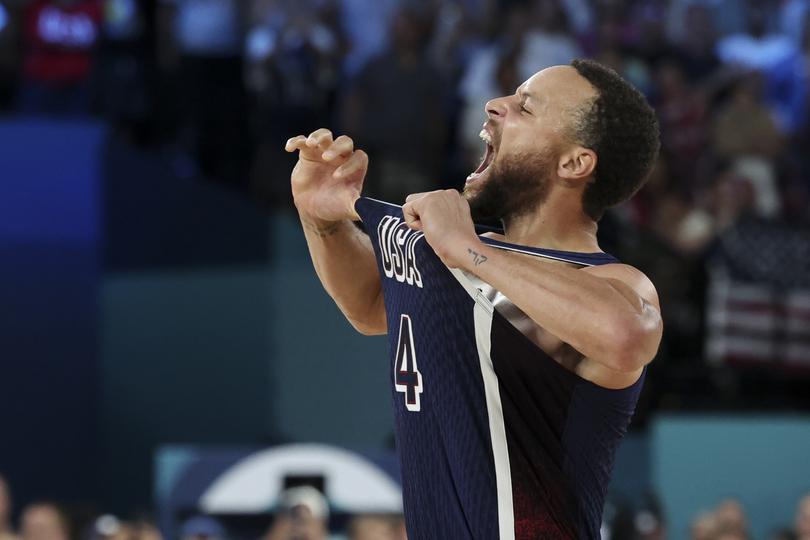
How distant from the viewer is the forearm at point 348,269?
3691mm

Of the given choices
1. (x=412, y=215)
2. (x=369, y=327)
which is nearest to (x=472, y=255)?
(x=412, y=215)

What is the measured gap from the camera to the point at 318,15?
11938 millimetres

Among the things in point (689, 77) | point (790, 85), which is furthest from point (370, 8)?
point (790, 85)

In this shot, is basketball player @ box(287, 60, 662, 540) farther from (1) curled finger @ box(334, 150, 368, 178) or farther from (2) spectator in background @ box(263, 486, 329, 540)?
(2) spectator in background @ box(263, 486, 329, 540)

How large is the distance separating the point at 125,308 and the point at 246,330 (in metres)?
0.92

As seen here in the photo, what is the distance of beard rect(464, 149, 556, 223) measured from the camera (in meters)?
3.27

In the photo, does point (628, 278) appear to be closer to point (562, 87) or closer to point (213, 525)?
point (562, 87)

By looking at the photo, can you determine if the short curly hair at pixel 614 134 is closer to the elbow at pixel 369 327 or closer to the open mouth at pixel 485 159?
the open mouth at pixel 485 159

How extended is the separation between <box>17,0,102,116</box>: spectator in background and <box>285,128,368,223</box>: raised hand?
7385 millimetres

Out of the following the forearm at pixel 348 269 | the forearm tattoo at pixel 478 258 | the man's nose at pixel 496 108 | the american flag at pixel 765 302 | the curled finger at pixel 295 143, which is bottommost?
the american flag at pixel 765 302

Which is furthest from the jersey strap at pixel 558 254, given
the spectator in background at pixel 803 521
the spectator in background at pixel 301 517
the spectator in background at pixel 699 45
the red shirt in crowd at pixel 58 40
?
the spectator in background at pixel 699 45

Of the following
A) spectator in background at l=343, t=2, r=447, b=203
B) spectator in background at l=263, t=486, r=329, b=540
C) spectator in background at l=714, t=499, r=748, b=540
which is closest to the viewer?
spectator in background at l=263, t=486, r=329, b=540

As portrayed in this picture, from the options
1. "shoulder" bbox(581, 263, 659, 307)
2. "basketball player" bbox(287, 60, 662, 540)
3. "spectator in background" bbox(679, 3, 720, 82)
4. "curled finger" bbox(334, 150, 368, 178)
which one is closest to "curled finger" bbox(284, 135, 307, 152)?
"curled finger" bbox(334, 150, 368, 178)

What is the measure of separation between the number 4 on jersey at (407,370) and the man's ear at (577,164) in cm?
47
